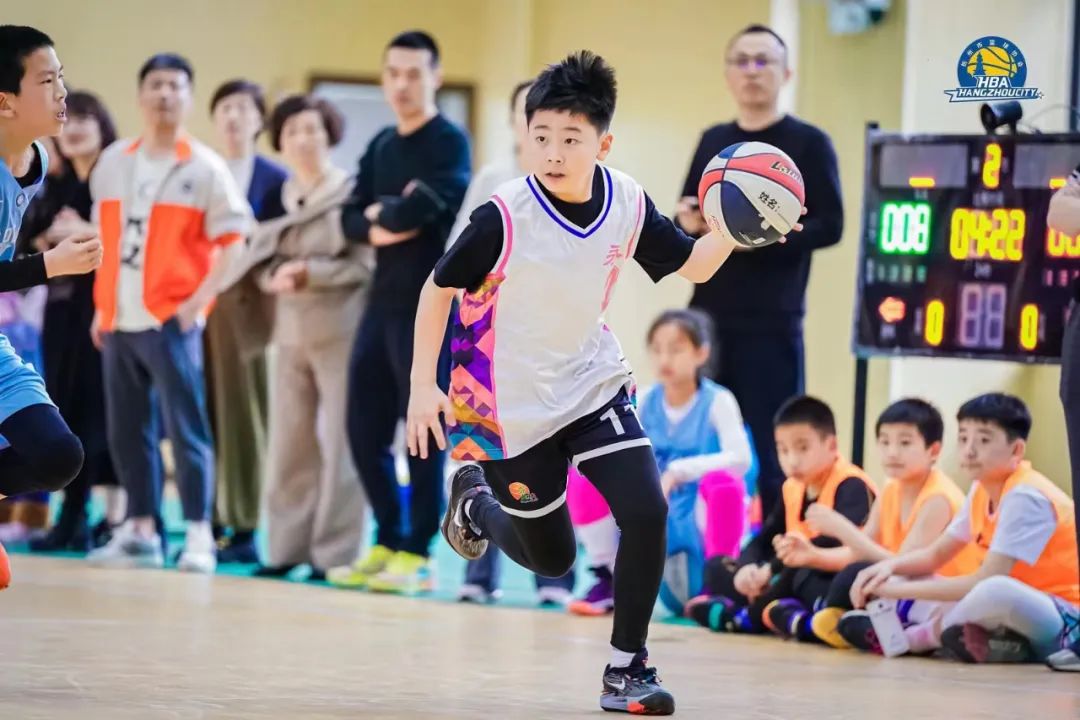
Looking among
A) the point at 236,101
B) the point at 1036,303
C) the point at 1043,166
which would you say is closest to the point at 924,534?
the point at 1036,303

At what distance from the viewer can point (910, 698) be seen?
13.8ft

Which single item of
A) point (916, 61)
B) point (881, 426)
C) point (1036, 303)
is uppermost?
point (916, 61)

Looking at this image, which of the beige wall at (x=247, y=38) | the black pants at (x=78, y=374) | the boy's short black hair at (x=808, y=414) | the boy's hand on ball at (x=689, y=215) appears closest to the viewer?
the boy's short black hair at (x=808, y=414)

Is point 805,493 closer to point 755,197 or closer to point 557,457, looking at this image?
point 557,457

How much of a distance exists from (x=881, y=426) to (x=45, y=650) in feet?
8.77

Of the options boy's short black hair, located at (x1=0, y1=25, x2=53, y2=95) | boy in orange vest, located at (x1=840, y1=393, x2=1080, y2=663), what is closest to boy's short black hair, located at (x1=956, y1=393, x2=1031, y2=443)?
boy in orange vest, located at (x1=840, y1=393, x2=1080, y2=663)

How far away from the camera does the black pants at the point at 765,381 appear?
5945 millimetres

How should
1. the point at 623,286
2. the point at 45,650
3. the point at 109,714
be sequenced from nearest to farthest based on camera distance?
1. the point at 109,714
2. the point at 45,650
3. the point at 623,286

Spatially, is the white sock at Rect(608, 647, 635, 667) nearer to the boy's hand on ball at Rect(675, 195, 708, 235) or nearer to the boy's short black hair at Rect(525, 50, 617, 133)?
the boy's short black hair at Rect(525, 50, 617, 133)

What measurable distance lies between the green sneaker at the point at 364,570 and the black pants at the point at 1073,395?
301 centimetres

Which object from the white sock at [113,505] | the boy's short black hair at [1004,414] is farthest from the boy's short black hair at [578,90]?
the white sock at [113,505]

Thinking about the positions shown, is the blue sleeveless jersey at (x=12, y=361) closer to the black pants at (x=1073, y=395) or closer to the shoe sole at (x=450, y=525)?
the shoe sole at (x=450, y=525)

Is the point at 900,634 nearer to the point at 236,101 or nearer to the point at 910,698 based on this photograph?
the point at 910,698

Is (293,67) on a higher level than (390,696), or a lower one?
higher
